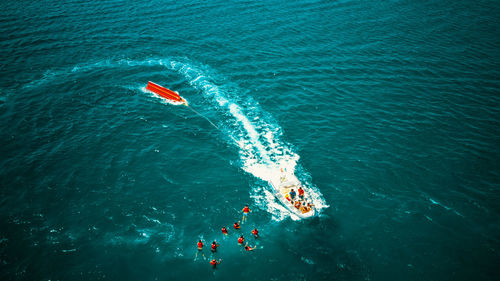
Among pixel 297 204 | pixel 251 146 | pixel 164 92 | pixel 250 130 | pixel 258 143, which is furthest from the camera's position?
pixel 164 92

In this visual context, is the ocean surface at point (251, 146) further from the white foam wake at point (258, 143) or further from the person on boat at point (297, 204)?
the person on boat at point (297, 204)

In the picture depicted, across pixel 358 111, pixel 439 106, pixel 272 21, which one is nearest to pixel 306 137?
pixel 358 111

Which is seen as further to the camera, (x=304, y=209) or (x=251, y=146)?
(x=251, y=146)

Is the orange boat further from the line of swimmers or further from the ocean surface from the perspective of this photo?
the line of swimmers

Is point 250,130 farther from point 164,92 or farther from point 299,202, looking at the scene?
point 164,92

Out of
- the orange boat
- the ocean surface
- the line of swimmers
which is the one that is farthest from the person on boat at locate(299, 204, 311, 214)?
the orange boat

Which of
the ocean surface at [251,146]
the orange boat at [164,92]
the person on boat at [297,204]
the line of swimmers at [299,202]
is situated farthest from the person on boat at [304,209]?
the orange boat at [164,92]

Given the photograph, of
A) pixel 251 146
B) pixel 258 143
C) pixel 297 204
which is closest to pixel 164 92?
pixel 251 146
